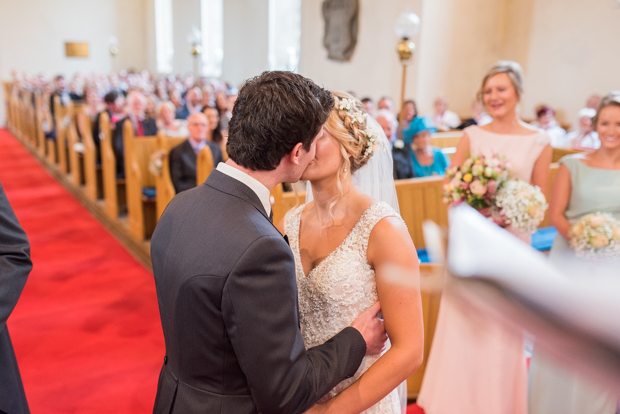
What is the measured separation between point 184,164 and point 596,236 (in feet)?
13.4

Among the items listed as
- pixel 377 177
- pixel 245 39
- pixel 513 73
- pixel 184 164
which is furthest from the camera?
pixel 245 39

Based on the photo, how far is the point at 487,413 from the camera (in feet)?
9.10

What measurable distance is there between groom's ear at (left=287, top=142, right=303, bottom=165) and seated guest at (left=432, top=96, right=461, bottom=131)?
28.4 feet

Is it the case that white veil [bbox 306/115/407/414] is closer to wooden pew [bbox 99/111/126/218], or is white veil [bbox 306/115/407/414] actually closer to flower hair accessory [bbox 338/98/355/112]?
flower hair accessory [bbox 338/98/355/112]

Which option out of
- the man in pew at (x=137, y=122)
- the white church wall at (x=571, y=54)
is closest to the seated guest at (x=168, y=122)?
the man in pew at (x=137, y=122)

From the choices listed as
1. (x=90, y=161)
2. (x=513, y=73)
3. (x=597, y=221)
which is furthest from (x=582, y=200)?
(x=90, y=161)

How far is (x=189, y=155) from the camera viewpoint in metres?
5.53

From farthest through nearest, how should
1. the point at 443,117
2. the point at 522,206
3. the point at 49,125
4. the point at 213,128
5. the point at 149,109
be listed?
1. the point at 49,125
2. the point at 443,117
3. the point at 149,109
4. the point at 213,128
5. the point at 522,206

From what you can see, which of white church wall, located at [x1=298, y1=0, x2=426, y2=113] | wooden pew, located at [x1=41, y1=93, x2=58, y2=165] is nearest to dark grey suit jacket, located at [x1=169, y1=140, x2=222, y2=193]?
white church wall, located at [x1=298, y1=0, x2=426, y2=113]

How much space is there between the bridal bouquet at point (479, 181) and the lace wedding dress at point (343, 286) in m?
1.28

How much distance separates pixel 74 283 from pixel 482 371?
12.5ft

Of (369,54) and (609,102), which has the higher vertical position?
(369,54)

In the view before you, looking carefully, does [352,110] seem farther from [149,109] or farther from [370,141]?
[149,109]

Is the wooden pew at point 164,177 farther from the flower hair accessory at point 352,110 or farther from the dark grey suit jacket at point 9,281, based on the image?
the flower hair accessory at point 352,110
